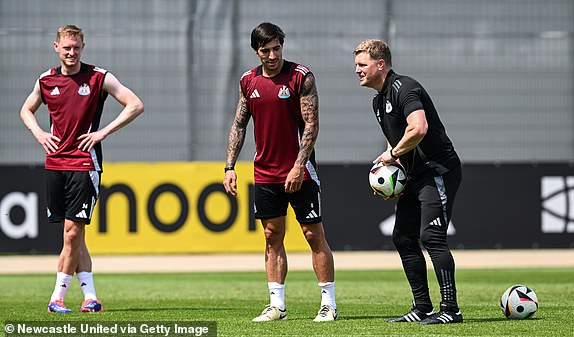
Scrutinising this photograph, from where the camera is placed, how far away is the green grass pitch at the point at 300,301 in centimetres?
814

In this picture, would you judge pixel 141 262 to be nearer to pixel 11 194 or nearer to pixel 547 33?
pixel 11 194

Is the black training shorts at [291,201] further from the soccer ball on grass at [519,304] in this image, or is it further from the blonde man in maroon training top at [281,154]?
the soccer ball on grass at [519,304]

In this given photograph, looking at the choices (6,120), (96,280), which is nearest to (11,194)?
(6,120)

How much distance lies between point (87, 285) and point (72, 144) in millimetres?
1203

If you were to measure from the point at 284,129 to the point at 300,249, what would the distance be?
949 centimetres

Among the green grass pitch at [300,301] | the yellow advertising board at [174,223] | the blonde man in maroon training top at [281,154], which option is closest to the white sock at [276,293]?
the blonde man in maroon training top at [281,154]

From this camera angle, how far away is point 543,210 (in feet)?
59.7

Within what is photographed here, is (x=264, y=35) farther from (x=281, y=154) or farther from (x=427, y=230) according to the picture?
(x=427, y=230)

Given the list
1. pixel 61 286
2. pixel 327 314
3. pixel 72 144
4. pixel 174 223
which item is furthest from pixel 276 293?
pixel 174 223

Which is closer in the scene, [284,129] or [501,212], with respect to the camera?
[284,129]

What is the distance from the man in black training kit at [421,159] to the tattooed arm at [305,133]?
0.40m

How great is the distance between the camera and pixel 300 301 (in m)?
11.0

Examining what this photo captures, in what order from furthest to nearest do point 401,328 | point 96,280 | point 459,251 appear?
point 459,251, point 96,280, point 401,328

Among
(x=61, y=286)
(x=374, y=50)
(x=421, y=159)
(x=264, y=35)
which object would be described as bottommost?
(x=61, y=286)
